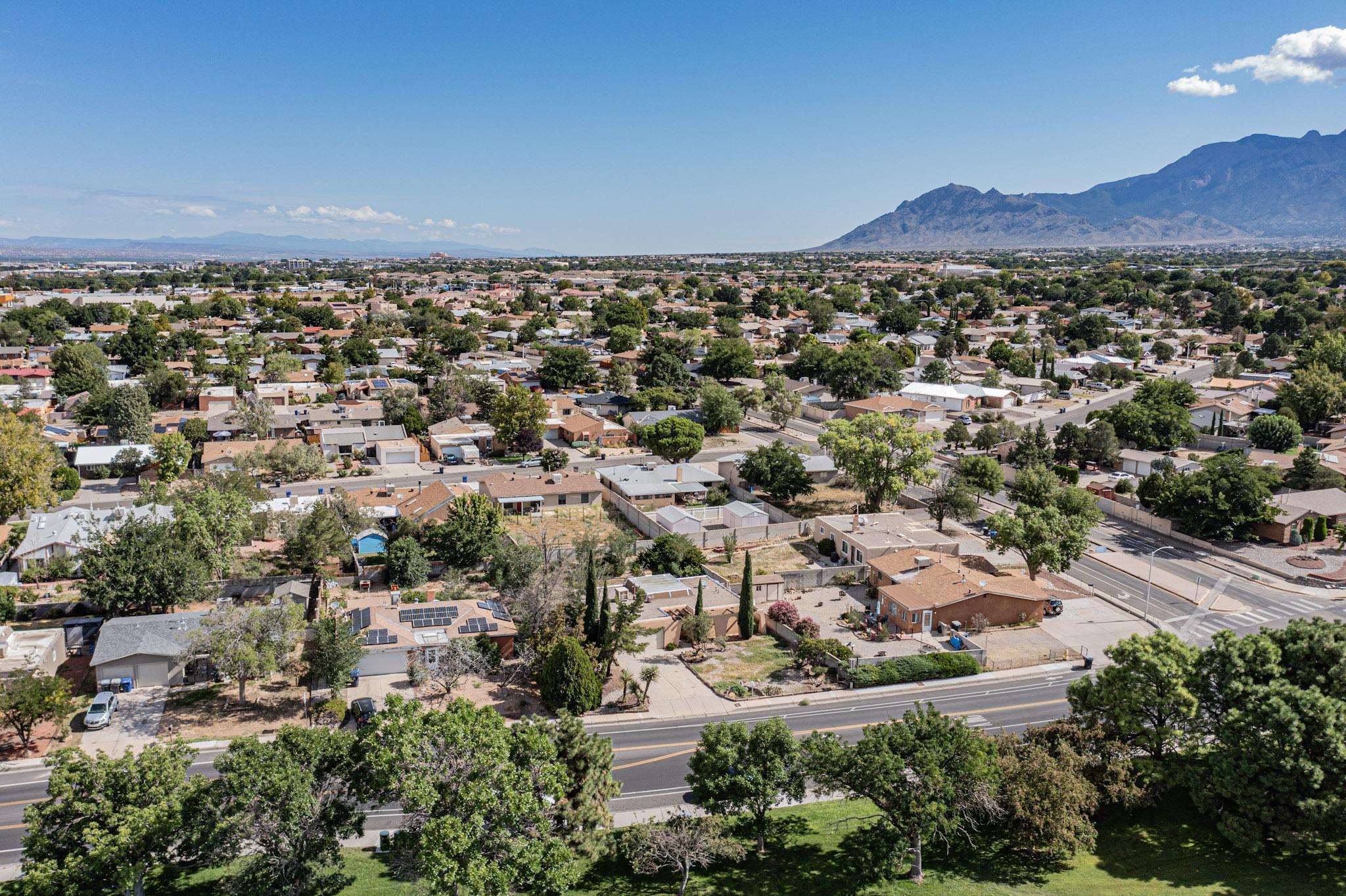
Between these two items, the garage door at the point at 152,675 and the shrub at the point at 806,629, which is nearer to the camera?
the garage door at the point at 152,675

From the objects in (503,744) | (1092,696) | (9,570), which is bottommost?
(9,570)

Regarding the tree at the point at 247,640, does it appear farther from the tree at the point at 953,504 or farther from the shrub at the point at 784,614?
the tree at the point at 953,504

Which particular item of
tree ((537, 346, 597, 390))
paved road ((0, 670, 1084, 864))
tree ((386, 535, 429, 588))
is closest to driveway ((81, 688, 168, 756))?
paved road ((0, 670, 1084, 864))

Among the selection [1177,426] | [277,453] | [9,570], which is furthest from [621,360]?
[9,570]

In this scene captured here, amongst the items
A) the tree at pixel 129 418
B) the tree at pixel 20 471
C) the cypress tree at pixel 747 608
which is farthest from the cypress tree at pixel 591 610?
the tree at pixel 129 418

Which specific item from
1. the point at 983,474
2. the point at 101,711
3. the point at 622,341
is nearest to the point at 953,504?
the point at 983,474

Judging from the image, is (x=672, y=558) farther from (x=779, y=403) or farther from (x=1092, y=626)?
(x=779, y=403)

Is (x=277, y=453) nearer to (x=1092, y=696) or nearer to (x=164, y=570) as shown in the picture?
(x=164, y=570)
